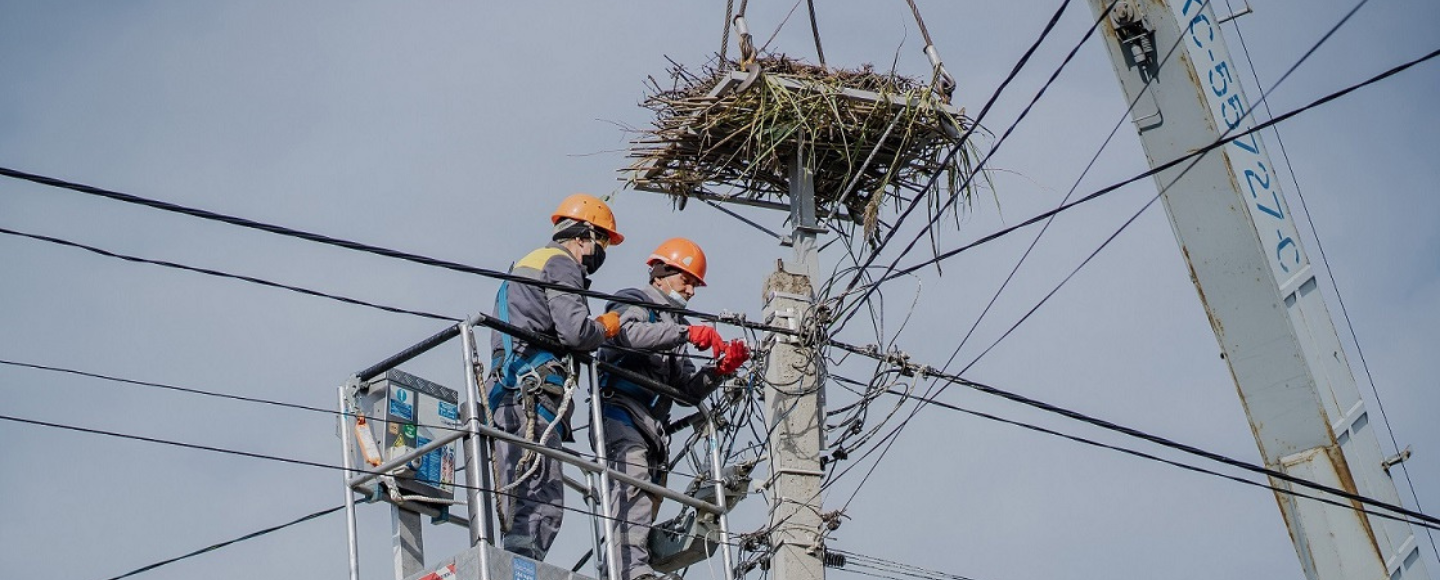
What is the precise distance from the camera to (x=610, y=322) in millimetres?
11023

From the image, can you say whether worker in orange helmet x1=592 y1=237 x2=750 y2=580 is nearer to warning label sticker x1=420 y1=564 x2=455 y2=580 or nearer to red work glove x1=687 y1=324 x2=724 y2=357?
red work glove x1=687 y1=324 x2=724 y2=357

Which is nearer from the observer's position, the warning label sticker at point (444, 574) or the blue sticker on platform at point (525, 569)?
the warning label sticker at point (444, 574)

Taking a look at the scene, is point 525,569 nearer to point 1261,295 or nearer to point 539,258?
point 539,258

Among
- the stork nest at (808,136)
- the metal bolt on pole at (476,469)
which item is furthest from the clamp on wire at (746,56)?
the metal bolt on pole at (476,469)

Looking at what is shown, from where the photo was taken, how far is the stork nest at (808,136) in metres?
Answer: 12.6

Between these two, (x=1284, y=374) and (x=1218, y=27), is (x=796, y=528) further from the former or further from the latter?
(x=1218, y=27)

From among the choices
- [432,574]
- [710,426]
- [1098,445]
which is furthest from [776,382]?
[432,574]

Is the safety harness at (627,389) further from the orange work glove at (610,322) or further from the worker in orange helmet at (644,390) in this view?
the orange work glove at (610,322)

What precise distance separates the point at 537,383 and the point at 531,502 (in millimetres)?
603

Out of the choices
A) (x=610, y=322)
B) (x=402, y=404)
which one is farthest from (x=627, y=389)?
(x=402, y=404)

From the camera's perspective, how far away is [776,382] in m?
11.4

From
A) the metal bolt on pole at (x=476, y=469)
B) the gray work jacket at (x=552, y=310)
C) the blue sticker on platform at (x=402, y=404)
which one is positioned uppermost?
the gray work jacket at (x=552, y=310)

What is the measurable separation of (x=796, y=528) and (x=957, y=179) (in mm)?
3109

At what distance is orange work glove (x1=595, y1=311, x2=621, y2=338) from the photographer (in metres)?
11.0
